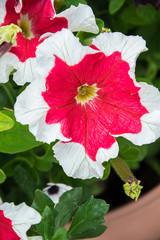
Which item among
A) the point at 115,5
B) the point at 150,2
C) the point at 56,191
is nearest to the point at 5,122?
the point at 56,191

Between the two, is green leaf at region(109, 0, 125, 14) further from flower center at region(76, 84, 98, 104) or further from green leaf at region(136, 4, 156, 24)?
flower center at region(76, 84, 98, 104)

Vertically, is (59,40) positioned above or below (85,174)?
above

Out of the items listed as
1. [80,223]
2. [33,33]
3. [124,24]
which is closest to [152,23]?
[124,24]

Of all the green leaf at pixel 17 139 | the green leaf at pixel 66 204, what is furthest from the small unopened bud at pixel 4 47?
the green leaf at pixel 66 204

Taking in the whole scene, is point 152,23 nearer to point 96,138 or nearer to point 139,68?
point 139,68

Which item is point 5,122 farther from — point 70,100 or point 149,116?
point 149,116

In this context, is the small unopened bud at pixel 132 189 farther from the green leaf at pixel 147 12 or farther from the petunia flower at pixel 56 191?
the green leaf at pixel 147 12

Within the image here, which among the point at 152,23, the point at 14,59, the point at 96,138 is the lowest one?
the point at 152,23

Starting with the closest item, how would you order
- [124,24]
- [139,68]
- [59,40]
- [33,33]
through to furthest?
[59,40], [33,33], [124,24], [139,68]
